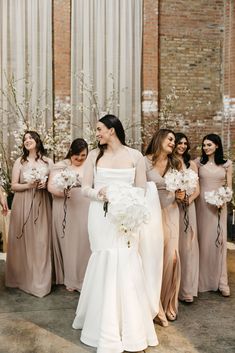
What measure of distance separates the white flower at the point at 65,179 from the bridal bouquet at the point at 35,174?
0.14 meters

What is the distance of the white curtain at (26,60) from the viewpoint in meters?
9.07

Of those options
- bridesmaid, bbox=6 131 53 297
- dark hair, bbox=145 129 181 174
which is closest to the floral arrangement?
dark hair, bbox=145 129 181 174

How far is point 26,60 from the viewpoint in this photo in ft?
30.2

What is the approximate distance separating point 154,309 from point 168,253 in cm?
58

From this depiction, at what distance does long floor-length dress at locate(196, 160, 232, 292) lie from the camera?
538 centimetres

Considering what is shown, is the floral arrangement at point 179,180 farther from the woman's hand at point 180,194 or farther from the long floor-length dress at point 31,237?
the long floor-length dress at point 31,237

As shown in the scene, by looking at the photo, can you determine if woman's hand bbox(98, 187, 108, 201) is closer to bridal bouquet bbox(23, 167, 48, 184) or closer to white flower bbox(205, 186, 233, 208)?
bridal bouquet bbox(23, 167, 48, 184)

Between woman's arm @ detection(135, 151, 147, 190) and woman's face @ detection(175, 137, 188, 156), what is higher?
woman's face @ detection(175, 137, 188, 156)

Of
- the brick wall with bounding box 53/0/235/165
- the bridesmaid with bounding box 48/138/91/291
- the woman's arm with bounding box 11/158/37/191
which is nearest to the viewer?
the woman's arm with bounding box 11/158/37/191

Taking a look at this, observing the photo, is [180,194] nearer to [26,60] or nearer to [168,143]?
[168,143]

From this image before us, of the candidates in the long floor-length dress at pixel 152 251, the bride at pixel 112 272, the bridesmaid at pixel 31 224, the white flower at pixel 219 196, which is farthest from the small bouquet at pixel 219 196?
the bridesmaid at pixel 31 224

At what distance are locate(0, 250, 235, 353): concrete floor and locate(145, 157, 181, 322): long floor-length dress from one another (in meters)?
0.24

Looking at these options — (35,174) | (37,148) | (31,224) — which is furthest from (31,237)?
(37,148)

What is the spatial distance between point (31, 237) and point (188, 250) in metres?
1.91
